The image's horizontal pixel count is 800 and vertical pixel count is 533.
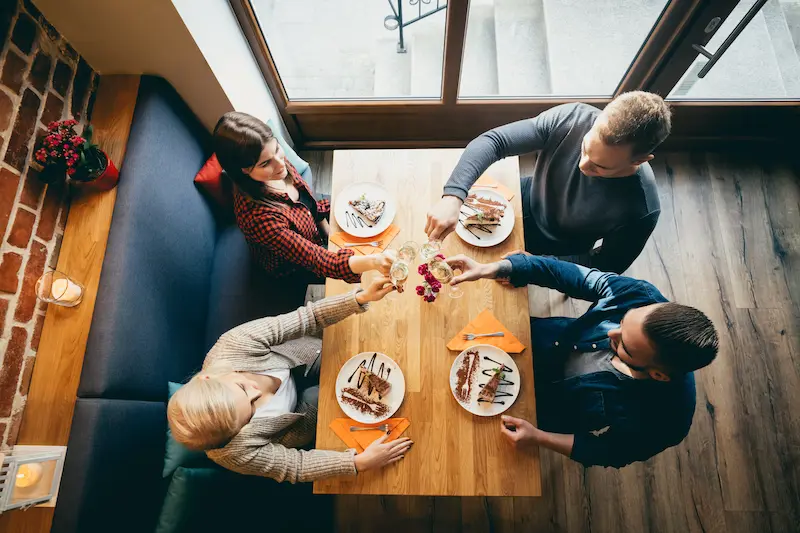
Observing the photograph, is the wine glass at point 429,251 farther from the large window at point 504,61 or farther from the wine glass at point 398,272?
the large window at point 504,61

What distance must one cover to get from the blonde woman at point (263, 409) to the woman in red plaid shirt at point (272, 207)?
0.54 ft

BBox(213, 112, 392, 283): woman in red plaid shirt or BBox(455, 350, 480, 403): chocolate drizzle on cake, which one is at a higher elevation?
BBox(213, 112, 392, 283): woman in red plaid shirt

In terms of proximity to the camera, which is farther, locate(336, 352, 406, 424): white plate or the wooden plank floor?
the wooden plank floor

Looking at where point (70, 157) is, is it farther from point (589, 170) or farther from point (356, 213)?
point (589, 170)

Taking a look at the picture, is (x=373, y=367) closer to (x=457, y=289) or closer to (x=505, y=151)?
(x=457, y=289)

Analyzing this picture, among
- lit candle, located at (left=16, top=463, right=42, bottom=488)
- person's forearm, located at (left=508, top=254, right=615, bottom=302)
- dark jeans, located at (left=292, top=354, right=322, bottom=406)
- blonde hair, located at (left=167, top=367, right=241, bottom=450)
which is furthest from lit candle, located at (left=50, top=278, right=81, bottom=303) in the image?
person's forearm, located at (left=508, top=254, right=615, bottom=302)

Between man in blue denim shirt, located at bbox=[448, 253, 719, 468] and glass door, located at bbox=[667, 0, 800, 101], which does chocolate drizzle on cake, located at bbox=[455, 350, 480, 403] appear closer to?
man in blue denim shirt, located at bbox=[448, 253, 719, 468]

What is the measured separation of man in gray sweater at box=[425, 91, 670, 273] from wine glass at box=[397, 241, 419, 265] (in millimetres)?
88

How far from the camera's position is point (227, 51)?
2064 mm

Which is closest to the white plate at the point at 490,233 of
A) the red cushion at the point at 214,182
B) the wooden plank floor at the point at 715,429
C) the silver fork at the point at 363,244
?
the silver fork at the point at 363,244

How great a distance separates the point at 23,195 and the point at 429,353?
170 centimetres

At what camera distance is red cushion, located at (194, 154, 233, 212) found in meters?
2.21

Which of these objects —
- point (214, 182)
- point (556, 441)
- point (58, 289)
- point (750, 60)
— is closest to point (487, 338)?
point (556, 441)

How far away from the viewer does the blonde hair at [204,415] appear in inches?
53.7
